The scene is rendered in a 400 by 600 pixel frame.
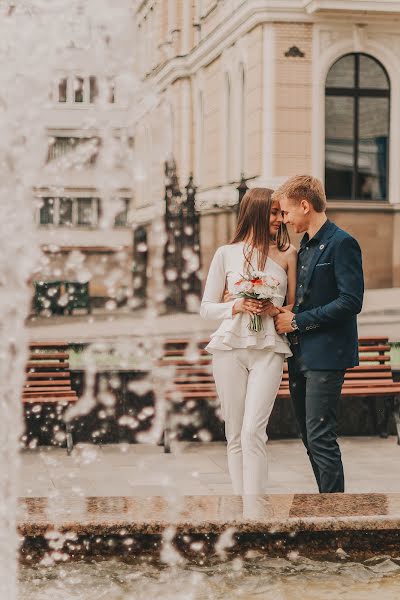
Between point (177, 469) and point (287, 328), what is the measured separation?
9.54 ft

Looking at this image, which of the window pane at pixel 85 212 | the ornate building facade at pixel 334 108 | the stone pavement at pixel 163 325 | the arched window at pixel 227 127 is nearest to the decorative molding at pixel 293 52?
the ornate building facade at pixel 334 108

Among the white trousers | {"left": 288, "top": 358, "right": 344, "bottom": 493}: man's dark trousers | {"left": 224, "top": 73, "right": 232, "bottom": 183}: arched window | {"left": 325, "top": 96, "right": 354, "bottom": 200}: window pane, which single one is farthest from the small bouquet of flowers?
{"left": 224, "top": 73, "right": 232, "bottom": 183}: arched window

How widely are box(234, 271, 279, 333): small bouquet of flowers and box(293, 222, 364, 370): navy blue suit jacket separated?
0.61 feet

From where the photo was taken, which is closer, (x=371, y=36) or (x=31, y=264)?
(x=31, y=264)

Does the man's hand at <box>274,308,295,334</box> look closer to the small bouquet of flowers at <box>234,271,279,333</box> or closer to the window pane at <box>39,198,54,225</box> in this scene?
the small bouquet of flowers at <box>234,271,279,333</box>

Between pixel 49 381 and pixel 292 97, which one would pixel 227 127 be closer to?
pixel 292 97

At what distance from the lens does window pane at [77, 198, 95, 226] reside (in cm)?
5241

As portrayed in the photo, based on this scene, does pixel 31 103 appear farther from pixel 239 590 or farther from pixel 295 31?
pixel 295 31

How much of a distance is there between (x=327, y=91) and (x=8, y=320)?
2013 cm

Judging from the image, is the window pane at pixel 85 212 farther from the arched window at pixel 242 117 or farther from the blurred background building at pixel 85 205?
the arched window at pixel 242 117

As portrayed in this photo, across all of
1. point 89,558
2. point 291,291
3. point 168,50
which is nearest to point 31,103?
point 291,291

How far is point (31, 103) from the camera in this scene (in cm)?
612

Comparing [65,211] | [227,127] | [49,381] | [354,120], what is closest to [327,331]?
[49,381]

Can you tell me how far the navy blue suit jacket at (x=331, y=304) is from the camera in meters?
5.77
